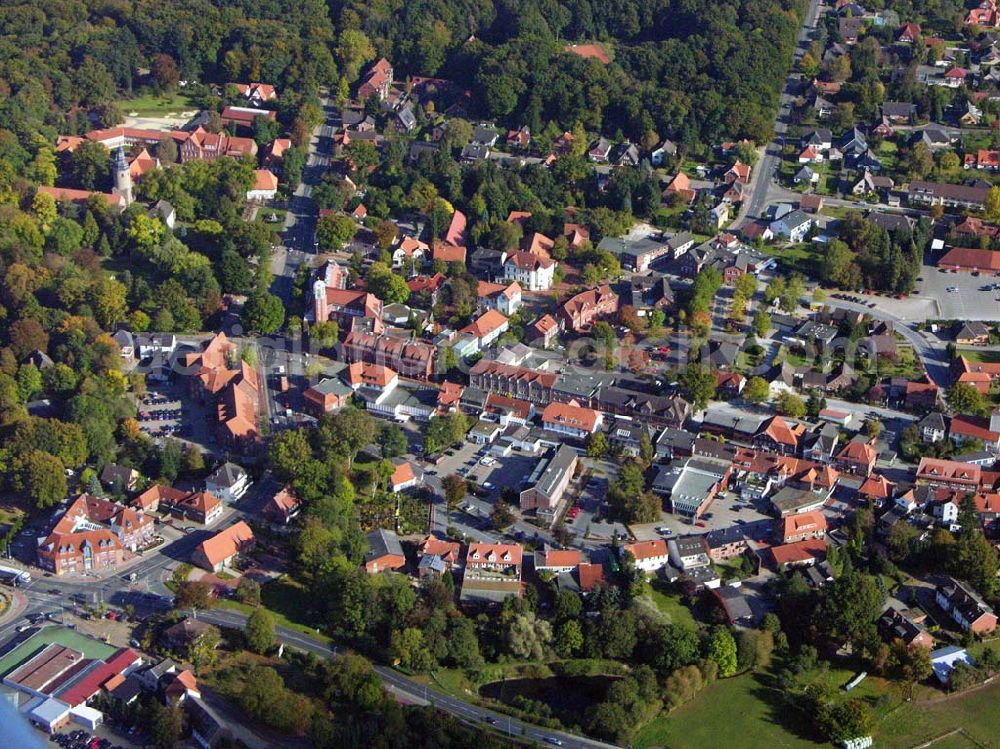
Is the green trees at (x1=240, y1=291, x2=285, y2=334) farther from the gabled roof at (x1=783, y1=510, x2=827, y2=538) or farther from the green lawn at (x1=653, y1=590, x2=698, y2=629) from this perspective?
the gabled roof at (x1=783, y1=510, x2=827, y2=538)

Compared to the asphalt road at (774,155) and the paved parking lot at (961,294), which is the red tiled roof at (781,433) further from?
the asphalt road at (774,155)

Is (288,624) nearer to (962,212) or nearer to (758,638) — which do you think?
(758,638)

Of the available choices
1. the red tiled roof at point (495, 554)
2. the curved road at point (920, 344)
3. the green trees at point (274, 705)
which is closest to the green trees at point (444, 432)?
the red tiled roof at point (495, 554)

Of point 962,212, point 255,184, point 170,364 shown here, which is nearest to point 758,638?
point 170,364

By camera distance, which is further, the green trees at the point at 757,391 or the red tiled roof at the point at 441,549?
the green trees at the point at 757,391

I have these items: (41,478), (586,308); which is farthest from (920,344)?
(41,478)

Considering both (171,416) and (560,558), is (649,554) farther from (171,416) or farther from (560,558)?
(171,416)
